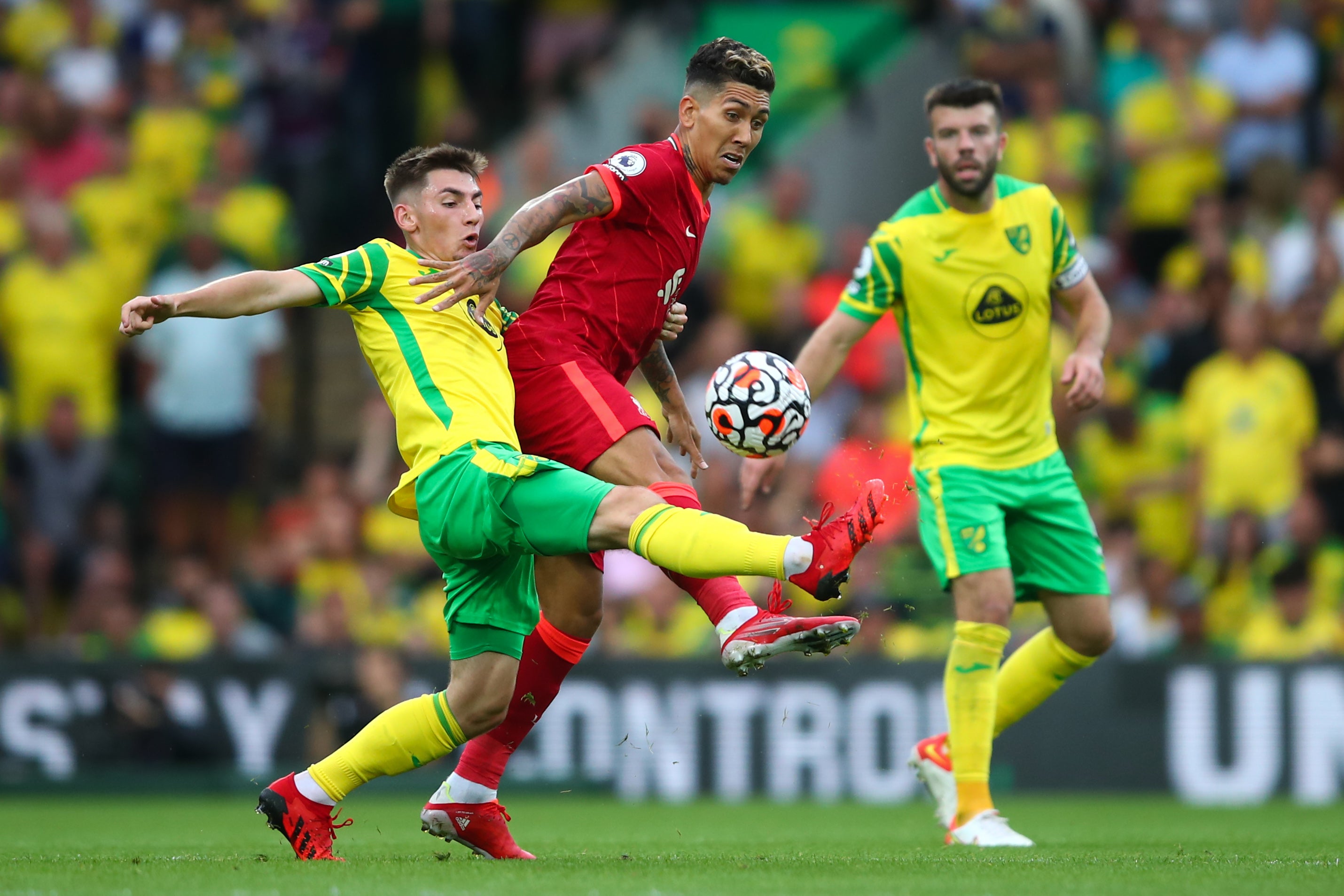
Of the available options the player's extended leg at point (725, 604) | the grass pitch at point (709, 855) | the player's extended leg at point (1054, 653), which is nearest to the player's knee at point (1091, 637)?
the player's extended leg at point (1054, 653)

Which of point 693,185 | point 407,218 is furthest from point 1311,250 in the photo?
point 407,218

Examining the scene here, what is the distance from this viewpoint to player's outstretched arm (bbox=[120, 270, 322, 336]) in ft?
17.6

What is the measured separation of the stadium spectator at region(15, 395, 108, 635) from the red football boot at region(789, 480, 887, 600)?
331 inches

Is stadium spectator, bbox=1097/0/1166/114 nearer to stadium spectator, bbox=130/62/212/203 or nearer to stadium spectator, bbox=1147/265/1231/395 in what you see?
stadium spectator, bbox=1147/265/1231/395

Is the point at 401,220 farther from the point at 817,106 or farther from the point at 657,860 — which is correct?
the point at 817,106

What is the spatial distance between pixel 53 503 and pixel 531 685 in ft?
23.2

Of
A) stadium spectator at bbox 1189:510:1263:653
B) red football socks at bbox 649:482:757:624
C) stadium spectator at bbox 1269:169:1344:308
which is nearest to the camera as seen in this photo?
red football socks at bbox 649:482:757:624

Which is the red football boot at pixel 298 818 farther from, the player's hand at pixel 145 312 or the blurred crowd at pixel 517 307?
the blurred crowd at pixel 517 307

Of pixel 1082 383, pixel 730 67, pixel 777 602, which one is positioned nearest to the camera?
pixel 777 602

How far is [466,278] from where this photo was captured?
5.47 m

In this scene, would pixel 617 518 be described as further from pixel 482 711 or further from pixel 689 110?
pixel 689 110

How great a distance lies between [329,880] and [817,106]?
32.9 feet

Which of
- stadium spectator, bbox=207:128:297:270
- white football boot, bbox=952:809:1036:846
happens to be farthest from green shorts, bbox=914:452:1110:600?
stadium spectator, bbox=207:128:297:270

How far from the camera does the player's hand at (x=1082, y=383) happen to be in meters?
6.56
